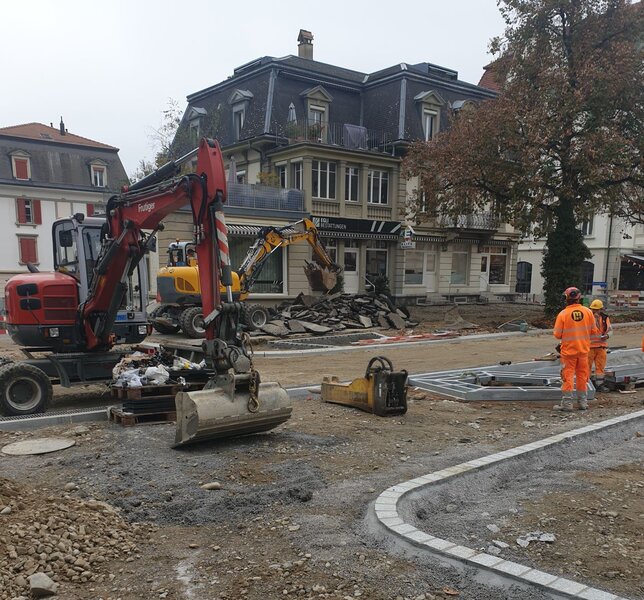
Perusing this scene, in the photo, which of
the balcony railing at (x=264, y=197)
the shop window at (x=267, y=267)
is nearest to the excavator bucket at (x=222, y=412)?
the balcony railing at (x=264, y=197)

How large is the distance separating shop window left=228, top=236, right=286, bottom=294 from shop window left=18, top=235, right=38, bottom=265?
2385 centimetres

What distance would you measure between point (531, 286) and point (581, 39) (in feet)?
87.9

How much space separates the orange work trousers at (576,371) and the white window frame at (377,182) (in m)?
19.5

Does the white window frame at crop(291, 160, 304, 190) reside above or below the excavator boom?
above

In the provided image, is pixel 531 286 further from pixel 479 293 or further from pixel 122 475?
pixel 122 475

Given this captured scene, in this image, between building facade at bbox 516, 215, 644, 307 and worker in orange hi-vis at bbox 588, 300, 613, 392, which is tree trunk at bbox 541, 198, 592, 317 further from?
building facade at bbox 516, 215, 644, 307

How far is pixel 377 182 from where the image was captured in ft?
90.7

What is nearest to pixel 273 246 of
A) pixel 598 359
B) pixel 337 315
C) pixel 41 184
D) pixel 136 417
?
pixel 337 315

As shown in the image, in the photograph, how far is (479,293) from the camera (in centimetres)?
3272

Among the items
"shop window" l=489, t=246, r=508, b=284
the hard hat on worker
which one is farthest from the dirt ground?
"shop window" l=489, t=246, r=508, b=284

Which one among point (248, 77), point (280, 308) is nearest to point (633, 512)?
point (280, 308)

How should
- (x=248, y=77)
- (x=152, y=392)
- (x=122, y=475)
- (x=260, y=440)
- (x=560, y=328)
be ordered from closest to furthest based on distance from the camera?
1. (x=122, y=475)
2. (x=260, y=440)
3. (x=152, y=392)
4. (x=560, y=328)
5. (x=248, y=77)

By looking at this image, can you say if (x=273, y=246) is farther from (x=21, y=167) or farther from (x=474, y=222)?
(x=21, y=167)

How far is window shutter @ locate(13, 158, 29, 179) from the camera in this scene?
131 feet
